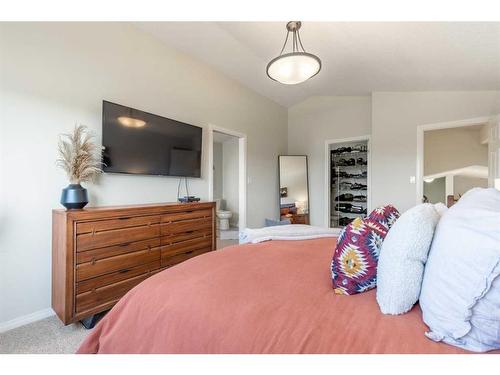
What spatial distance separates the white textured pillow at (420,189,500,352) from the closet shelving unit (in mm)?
4472

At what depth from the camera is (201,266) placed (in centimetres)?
121

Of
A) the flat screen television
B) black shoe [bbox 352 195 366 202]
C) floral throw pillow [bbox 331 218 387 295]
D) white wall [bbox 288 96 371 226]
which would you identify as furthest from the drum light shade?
black shoe [bbox 352 195 366 202]

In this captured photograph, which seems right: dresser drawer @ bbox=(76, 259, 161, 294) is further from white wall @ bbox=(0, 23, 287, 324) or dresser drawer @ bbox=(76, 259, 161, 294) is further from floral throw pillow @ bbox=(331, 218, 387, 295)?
floral throw pillow @ bbox=(331, 218, 387, 295)

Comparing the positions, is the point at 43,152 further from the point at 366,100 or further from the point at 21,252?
the point at 366,100

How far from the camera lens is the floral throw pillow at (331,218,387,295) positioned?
924mm

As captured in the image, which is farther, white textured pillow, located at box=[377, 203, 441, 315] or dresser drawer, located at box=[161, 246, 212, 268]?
dresser drawer, located at box=[161, 246, 212, 268]

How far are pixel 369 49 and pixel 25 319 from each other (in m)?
3.96

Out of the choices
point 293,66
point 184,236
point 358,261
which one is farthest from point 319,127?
point 358,261

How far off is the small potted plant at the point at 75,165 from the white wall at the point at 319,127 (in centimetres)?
400

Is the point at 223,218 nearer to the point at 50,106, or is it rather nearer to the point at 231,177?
the point at 231,177

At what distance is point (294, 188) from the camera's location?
494 cm
